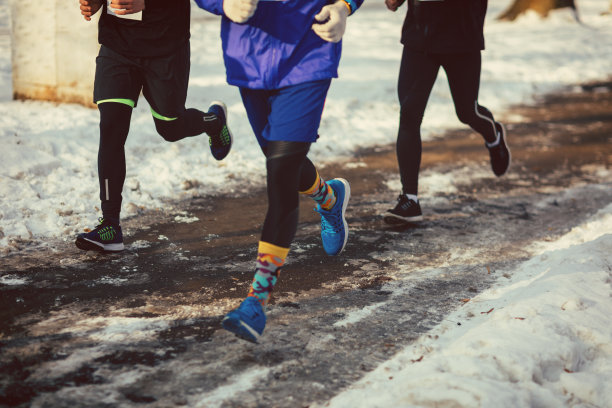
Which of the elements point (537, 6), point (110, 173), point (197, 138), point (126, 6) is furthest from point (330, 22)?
point (537, 6)

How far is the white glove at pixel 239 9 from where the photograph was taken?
119 inches

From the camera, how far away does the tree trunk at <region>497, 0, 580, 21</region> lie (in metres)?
19.4

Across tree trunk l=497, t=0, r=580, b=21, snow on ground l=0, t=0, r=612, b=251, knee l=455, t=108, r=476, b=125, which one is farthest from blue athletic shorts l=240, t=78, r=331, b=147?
tree trunk l=497, t=0, r=580, b=21

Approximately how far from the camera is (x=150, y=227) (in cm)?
486

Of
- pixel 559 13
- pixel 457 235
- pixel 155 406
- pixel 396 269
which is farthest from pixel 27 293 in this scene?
pixel 559 13

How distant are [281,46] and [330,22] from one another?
25cm

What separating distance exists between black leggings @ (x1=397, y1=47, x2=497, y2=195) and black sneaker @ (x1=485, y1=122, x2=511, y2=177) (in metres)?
0.28

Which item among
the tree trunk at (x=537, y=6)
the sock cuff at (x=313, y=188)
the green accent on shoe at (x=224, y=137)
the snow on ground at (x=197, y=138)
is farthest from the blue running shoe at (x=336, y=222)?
the tree trunk at (x=537, y=6)

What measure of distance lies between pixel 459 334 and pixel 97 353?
164 cm

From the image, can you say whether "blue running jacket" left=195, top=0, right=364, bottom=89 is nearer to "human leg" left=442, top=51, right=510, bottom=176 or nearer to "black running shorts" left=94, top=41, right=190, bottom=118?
"black running shorts" left=94, top=41, right=190, bottom=118

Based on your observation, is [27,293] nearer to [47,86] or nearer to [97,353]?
[97,353]

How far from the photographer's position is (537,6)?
Result: 19.4 metres

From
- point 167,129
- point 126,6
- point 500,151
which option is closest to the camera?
point 126,6

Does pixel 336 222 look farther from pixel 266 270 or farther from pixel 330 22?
pixel 330 22
